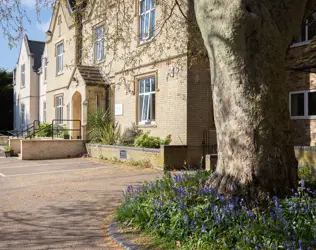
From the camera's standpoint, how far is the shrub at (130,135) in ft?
51.3

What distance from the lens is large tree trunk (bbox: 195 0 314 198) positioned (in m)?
4.96

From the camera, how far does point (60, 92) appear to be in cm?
2436

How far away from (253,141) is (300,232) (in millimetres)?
1375

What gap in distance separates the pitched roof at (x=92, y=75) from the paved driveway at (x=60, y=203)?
6182mm

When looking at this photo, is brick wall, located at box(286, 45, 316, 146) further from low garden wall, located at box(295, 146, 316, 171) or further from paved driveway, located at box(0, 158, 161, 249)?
paved driveway, located at box(0, 158, 161, 249)

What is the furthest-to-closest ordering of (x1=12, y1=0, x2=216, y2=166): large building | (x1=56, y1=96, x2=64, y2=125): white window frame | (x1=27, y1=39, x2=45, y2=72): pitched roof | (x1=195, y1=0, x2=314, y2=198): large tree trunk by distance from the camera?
(x1=27, y1=39, x2=45, y2=72): pitched roof
(x1=56, y1=96, x2=64, y2=125): white window frame
(x1=12, y1=0, x2=216, y2=166): large building
(x1=195, y1=0, x2=314, y2=198): large tree trunk

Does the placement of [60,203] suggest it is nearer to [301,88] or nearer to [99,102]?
[301,88]

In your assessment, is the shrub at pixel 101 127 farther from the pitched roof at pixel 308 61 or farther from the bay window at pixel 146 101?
the pitched roof at pixel 308 61

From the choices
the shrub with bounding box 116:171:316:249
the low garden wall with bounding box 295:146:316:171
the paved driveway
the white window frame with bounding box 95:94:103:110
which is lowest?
the paved driveway

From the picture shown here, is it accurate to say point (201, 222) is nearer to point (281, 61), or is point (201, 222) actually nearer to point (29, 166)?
point (281, 61)

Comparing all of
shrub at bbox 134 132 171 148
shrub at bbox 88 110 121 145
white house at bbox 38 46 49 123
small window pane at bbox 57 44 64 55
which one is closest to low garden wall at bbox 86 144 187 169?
shrub at bbox 134 132 171 148

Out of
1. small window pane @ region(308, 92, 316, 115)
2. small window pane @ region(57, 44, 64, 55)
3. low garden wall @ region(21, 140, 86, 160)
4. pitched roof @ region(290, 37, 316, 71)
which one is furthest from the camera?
Answer: small window pane @ region(57, 44, 64, 55)

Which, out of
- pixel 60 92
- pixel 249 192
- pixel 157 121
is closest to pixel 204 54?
pixel 157 121

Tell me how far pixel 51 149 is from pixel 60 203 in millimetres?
10566
